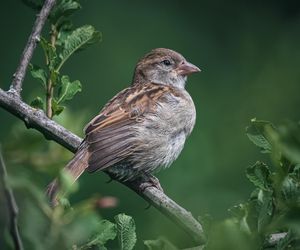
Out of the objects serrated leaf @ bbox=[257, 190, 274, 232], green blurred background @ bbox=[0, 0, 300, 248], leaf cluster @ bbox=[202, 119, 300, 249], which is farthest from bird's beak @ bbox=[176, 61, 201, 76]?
serrated leaf @ bbox=[257, 190, 274, 232]

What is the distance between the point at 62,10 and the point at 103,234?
1.40 meters

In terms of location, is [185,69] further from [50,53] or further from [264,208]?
[264,208]

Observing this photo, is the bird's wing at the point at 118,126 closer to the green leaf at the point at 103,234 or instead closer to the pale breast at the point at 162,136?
the pale breast at the point at 162,136

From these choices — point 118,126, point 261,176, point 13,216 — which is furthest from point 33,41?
point 13,216

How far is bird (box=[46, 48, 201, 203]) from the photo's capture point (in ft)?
14.0

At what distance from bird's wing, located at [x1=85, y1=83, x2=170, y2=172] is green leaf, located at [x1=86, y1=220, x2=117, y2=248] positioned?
1.43 meters

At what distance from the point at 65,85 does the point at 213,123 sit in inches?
150

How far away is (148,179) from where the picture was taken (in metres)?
4.32

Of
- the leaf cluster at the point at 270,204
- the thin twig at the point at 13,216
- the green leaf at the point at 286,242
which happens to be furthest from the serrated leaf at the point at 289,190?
the thin twig at the point at 13,216

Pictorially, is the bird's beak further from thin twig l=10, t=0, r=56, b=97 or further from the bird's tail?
thin twig l=10, t=0, r=56, b=97

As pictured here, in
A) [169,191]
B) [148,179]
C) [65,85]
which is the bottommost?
[169,191]

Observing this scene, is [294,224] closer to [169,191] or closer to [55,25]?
[55,25]

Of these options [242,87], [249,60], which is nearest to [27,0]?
[242,87]

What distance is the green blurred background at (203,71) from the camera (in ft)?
21.3
